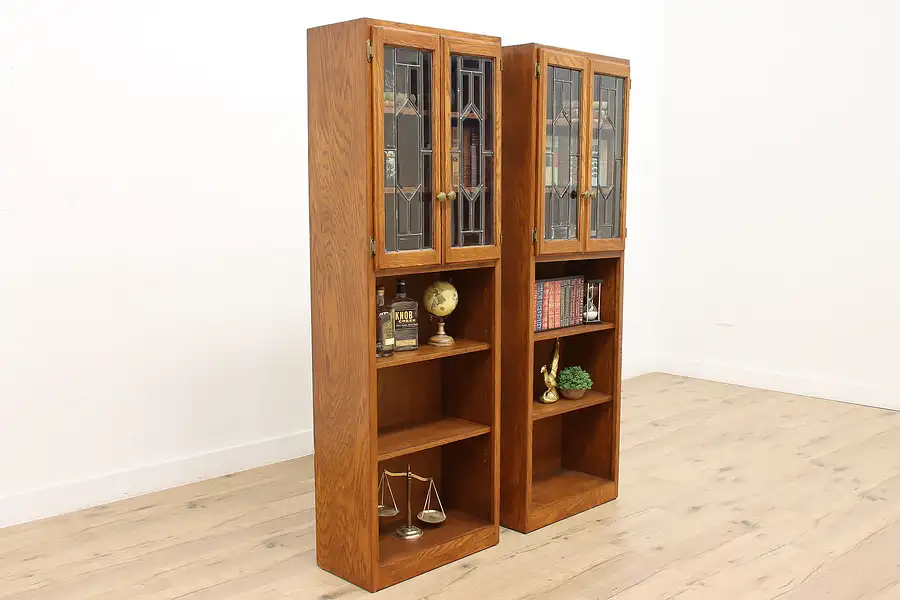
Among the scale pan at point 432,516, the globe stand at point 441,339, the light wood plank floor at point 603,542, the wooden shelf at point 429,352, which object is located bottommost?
the light wood plank floor at point 603,542

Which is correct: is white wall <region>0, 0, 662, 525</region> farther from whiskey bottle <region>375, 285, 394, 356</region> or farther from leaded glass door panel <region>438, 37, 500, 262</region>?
leaded glass door panel <region>438, 37, 500, 262</region>

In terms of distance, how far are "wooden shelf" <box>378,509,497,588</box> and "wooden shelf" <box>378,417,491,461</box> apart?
339mm

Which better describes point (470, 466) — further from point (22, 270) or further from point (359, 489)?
point (22, 270)

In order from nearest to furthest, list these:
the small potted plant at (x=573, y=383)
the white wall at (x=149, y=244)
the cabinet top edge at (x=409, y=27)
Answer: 1. the cabinet top edge at (x=409, y=27)
2. the white wall at (x=149, y=244)
3. the small potted plant at (x=573, y=383)

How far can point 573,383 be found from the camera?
3879mm

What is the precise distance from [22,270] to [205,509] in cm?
124

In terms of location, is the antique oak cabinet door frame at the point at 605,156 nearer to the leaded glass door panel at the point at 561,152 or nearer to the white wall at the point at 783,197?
the leaded glass door panel at the point at 561,152

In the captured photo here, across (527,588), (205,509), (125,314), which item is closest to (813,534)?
(527,588)

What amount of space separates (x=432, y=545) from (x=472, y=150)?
1.45 metres

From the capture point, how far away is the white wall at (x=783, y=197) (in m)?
5.54

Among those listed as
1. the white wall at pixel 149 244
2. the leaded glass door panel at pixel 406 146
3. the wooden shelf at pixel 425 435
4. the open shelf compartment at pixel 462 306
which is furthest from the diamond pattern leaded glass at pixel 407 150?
the white wall at pixel 149 244

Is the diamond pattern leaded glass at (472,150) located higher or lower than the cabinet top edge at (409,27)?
lower

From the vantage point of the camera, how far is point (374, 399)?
9.82 feet

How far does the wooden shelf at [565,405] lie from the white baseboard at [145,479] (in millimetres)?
1429
